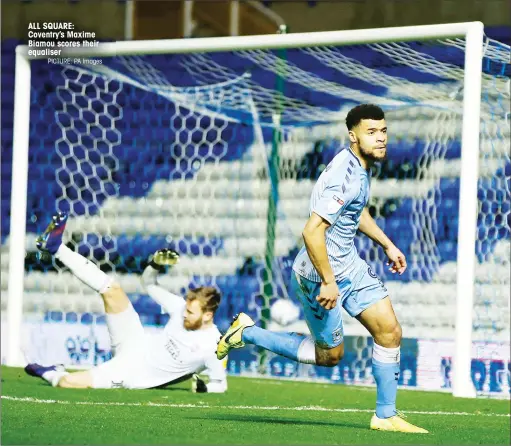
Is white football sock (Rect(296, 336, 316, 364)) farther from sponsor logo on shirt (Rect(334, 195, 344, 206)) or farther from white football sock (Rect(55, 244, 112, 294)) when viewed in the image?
white football sock (Rect(55, 244, 112, 294))

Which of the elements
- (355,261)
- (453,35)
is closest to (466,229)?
(453,35)

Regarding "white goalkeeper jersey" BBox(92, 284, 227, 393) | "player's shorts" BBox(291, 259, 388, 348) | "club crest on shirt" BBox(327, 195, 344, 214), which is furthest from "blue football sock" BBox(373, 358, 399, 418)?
"white goalkeeper jersey" BBox(92, 284, 227, 393)

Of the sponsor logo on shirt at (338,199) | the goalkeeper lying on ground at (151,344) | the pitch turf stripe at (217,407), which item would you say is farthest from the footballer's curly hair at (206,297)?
the sponsor logo on shirt at (338,199)

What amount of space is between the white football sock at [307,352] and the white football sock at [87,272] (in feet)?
9.30

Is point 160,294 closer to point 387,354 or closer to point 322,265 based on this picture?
point 387,354

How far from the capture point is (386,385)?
5.62 metres

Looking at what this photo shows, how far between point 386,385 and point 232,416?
1.05m

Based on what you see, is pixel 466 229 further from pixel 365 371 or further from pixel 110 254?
pixel 110 254

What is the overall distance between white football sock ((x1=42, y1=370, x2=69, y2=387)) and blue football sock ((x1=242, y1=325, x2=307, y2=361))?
7.83 ft

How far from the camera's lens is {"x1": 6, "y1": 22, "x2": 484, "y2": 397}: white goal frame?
8.30 metres

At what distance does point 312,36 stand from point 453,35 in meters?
1.22

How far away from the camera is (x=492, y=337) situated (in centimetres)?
942

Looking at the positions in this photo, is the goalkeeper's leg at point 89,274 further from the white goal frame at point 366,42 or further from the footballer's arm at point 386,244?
the footballer's arm at point 386,244

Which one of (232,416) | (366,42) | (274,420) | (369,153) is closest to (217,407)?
(232,416)
